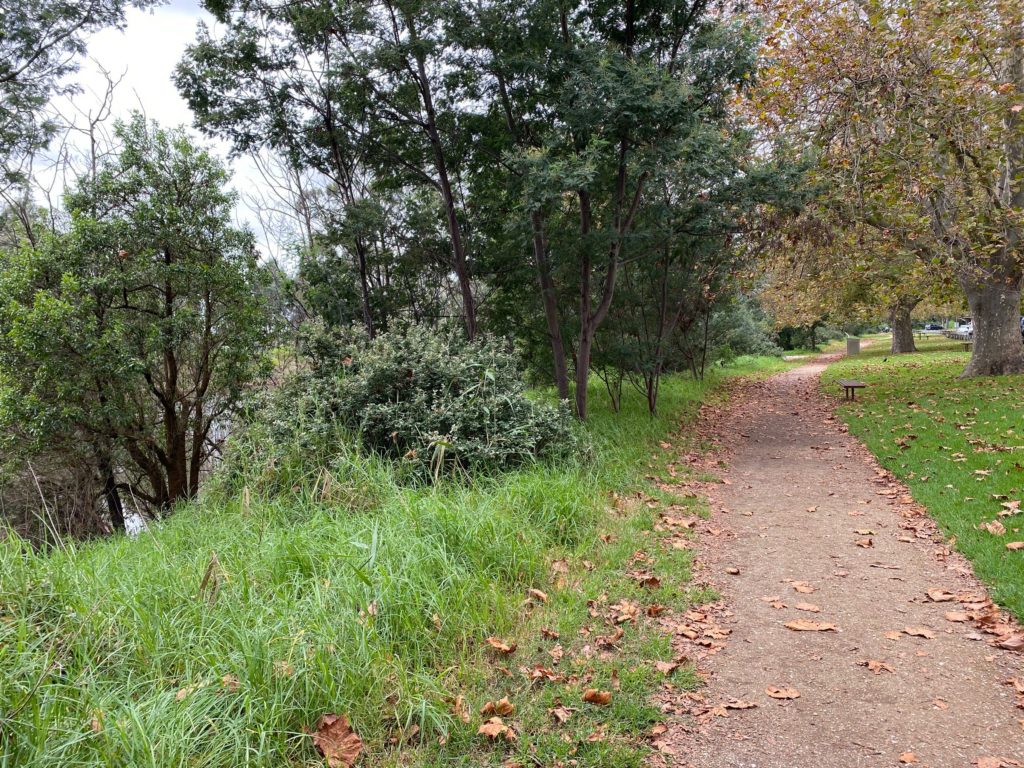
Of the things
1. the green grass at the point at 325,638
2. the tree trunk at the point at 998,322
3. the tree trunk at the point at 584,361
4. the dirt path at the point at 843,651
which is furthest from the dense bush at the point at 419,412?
the tree trunk at the point at 998,322

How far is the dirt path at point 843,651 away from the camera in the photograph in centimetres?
267

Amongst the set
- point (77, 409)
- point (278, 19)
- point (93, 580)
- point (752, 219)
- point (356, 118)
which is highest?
point (278, 19)

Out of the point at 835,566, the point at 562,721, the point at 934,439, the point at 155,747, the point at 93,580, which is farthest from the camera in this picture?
the point at 934,439

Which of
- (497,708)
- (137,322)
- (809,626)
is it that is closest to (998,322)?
(809,626)

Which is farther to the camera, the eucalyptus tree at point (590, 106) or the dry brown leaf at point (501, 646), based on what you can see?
the eucalyptus tree at point (590, 106)

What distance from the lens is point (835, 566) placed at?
4.59m

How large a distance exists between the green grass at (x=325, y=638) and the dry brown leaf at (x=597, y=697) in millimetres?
40

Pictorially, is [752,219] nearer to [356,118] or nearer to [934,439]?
[934,439]

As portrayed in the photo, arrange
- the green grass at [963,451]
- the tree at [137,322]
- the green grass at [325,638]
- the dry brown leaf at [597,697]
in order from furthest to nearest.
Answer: the tree at [137,322] → the green grass at [963,451] → the dry brown leaf at [597,697] → the green grass at [325,638]

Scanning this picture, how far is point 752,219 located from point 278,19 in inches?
318

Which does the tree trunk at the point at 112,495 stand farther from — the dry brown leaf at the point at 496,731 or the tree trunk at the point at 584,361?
the dry brown leaf at the point at 496,731

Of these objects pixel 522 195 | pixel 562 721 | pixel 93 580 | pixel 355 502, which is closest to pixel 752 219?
pixel 522 195

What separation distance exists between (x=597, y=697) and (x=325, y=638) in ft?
4.44

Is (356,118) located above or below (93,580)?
above
